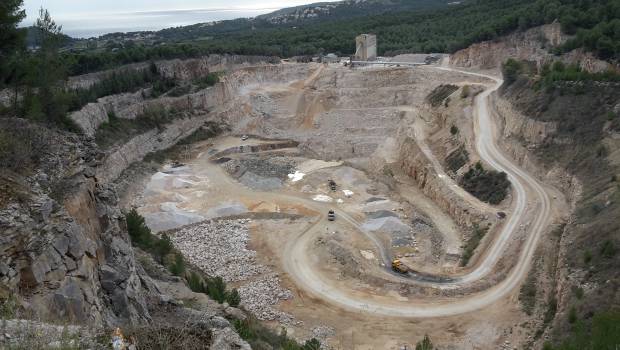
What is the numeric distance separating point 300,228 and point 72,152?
25002 mm

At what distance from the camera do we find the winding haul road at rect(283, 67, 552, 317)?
29578mm

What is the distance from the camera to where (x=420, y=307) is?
29734mm

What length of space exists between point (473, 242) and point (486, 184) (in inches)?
318

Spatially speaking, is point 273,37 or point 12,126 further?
point 273,37

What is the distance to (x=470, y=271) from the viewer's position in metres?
32.4

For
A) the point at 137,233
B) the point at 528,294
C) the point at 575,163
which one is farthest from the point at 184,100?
the point at 528,294

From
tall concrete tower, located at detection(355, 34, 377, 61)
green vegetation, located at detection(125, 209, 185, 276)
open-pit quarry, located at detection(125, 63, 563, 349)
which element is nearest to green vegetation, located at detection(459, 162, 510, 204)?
open-pit quarry, located at detection(125, 63, 563, 349)

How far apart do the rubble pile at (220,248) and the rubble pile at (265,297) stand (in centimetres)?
140

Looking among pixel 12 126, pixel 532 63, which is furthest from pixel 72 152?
pixel 532 63

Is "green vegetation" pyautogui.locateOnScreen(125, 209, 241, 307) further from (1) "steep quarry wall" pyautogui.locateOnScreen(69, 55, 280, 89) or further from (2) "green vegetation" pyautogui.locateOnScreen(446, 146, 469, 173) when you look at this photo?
(1) "steep quarry wall" pyautogui.locateOnScreen(69, 55, 280, 89)

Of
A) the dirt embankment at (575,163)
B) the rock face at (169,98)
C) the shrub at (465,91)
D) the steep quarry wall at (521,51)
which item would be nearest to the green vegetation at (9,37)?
the rock face at (169,98)

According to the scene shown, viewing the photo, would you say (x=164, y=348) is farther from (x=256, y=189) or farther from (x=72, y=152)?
(x=256, y=189)

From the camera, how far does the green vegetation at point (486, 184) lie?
40062 mm

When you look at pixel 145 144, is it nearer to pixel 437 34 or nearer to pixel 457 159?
pixel 457 159
